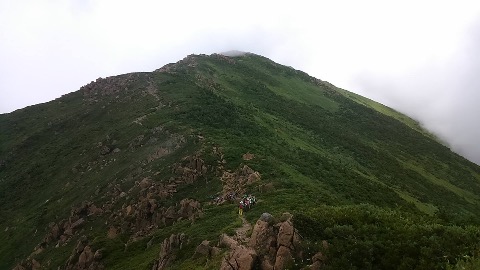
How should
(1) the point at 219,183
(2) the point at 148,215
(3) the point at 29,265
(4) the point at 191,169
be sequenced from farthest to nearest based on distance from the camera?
(4) the point at 191,169
(3) the point at 29,265
(1) the point at 219,183
(2) the point at 148,215

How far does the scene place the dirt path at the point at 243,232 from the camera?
24.6 meters

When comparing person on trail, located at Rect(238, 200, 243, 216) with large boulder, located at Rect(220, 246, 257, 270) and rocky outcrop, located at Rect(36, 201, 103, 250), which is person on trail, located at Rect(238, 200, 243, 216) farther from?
rocky outcrop, located at Rect(36, 201, 103, 250)

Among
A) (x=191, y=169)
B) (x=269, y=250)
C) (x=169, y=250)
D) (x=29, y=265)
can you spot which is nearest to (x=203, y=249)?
(x=169, y=250)

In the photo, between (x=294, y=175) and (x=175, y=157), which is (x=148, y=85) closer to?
(x=175, y=157)

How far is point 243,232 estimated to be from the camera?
26719 mm

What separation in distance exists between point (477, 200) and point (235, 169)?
5836 cm

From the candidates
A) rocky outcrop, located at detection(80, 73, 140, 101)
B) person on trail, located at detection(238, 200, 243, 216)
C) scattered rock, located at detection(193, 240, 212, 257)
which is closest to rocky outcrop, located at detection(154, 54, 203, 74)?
rocky outcrop, located at detection(80, 73, 140, 101)

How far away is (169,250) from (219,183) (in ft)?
39.3

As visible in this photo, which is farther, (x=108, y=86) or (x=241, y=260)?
(x=108, y=86)

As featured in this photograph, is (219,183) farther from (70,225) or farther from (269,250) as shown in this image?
(269,250)

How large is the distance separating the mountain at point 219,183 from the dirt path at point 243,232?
0.52 feet

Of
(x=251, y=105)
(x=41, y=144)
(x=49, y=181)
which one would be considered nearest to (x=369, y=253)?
(x=49, y=181)

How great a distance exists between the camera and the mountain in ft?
66.6

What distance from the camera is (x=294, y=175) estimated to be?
42.8m
